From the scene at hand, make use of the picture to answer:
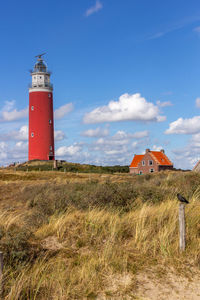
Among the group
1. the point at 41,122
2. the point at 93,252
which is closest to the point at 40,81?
the point at 41,122

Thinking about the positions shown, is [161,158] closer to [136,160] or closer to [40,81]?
[136,160]

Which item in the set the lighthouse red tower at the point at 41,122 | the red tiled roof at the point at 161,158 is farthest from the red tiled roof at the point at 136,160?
the lighthouse red tower at the point at 41,122

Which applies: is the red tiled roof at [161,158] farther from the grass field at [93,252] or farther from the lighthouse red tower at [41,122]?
the grass field at [93,252]

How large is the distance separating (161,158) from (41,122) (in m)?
21.4

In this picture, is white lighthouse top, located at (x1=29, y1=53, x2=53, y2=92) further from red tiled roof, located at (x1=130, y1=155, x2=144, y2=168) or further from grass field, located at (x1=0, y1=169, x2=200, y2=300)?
grass field, located at (x1=0, y1=169, x2=200, y2=300)

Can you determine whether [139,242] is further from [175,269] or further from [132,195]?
[132,195]

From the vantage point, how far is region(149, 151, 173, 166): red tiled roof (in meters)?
56.0

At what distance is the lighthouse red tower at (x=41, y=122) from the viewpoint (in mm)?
54000

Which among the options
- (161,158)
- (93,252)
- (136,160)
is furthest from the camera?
(136,160)

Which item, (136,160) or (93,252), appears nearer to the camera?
(93,252)

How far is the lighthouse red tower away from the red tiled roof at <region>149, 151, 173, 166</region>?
17700 millimetres

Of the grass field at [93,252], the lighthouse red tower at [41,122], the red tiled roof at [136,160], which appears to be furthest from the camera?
the red tiled roof at [136,160]

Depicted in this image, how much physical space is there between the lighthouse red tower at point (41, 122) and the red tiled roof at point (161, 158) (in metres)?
17.7

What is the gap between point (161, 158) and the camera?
2261 inches
